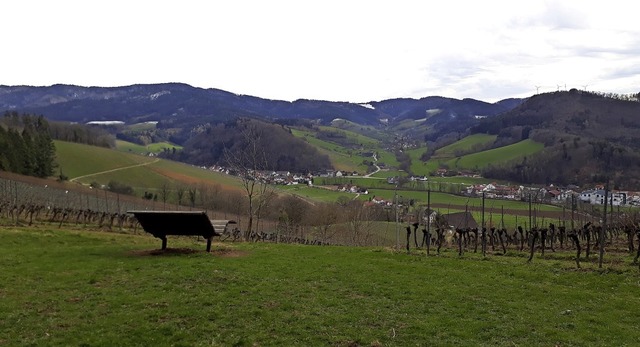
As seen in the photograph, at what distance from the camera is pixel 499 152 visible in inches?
7352

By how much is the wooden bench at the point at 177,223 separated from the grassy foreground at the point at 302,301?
3.55 feet

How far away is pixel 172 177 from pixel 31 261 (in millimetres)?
105961

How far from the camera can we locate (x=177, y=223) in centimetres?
2134

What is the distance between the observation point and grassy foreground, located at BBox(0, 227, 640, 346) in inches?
452

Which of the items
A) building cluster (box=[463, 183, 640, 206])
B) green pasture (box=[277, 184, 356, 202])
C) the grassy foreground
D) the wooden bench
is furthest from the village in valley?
the grassy foreground

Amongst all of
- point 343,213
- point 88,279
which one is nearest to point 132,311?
point 88,279

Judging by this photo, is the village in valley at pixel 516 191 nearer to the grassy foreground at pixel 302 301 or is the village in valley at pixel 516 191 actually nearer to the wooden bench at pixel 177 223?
the wooden bench at pixel 177 223

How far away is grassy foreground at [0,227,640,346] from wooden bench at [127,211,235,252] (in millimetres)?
1083

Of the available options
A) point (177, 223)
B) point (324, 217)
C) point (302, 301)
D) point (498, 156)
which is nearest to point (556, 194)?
point (498, 156)

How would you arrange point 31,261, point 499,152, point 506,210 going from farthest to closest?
1. point 499,152
2. point 506,210
3. point 31,261

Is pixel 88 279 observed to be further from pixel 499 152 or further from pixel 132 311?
pixel 499 152

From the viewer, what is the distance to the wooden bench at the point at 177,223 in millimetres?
20516

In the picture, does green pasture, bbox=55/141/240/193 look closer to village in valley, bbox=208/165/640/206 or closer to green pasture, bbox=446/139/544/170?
village in valley, bbox=208/165/640/206

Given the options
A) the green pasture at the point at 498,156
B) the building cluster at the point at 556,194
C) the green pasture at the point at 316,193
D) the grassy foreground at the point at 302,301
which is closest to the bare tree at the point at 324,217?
the green pasture at the point at 316,193
